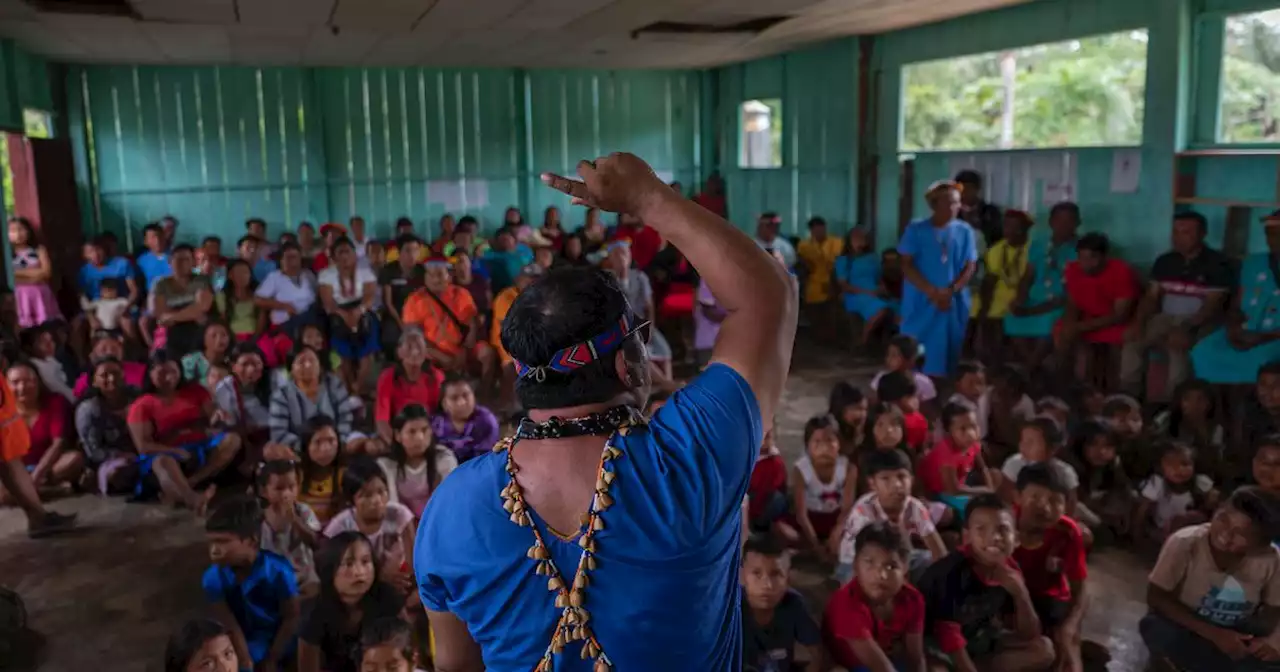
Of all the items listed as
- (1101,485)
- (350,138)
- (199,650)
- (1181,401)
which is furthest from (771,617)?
(350,138)

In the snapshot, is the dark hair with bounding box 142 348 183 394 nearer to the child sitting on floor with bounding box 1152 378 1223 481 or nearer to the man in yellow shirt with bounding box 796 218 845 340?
the child sitting on floor with bounding box 1152 378 1223 481

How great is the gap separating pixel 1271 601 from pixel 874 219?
6571 millimetres

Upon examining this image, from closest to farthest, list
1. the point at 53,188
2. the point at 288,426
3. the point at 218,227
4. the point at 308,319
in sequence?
1. the point at 288,426
2. the point at 308,319
3. the point at 53,188
4. the point at 218,227

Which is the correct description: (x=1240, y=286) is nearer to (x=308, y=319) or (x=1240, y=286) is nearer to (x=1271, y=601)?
(x=1271, y=601)

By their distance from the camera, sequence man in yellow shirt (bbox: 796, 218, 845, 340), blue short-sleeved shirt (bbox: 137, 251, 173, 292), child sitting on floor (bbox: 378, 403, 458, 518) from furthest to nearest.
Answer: man in yellow shirt (bbox: 796, 218, 845, 340) → blue short-sleeved shirt (bbox: 137, 251, 173, 292) → child sitting on floor (bbox: 378, 403, 458, 518)

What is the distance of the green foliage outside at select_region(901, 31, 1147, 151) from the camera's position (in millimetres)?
8836

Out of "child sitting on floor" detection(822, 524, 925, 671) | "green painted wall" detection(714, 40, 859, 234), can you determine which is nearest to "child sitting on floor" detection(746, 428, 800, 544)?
"child sitting on floor" detection(822, 524, 925, 671)

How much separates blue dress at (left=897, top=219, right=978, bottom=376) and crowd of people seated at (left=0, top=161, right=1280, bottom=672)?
0.14 ft

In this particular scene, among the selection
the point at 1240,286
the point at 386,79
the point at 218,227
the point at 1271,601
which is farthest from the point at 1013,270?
the point at 218,227

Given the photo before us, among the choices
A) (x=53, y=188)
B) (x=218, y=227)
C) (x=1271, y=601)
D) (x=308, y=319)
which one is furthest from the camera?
(x=218, y=227)

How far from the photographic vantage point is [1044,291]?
6723mm

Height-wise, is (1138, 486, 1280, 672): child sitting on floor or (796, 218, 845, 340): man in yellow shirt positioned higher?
(796, 218, 845, 340): man in yellow shirt

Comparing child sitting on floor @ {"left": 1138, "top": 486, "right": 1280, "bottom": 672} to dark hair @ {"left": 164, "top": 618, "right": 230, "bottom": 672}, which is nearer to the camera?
dark hair @ {"left": 164, "top": 618, "right": 230, "bottom": 672}

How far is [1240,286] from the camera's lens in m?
5.51
